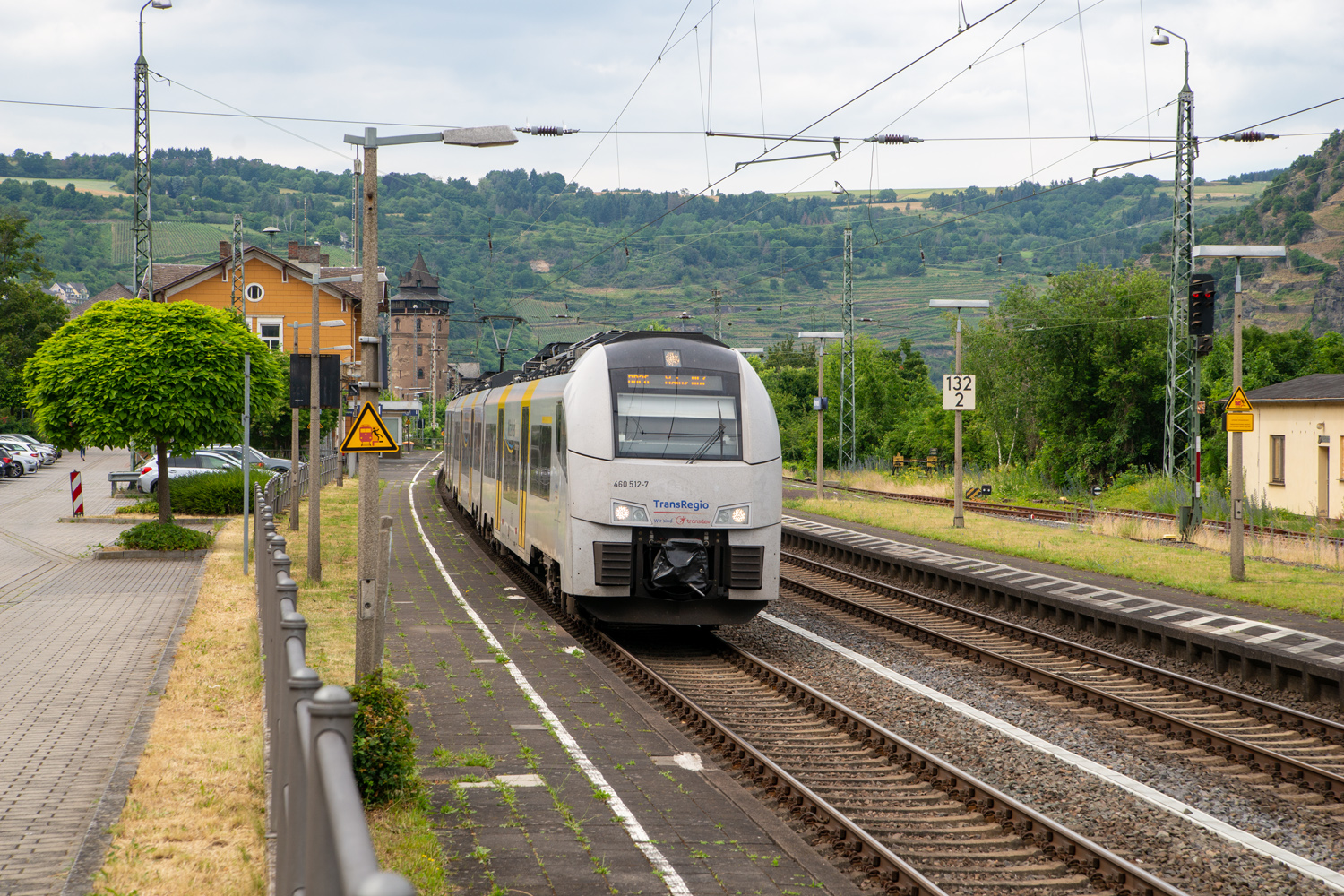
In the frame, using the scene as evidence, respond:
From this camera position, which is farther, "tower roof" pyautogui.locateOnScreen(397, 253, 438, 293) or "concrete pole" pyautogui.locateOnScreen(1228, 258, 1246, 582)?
"tower roof" pyautogui.locateOnScreen(397, 253, 438, 293)

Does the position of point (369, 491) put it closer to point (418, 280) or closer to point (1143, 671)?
point (1143, 671)

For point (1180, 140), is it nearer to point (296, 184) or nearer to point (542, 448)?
point (542, 448)

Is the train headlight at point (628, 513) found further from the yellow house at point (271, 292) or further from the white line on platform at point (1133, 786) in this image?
the yellow house at point (271, 292)

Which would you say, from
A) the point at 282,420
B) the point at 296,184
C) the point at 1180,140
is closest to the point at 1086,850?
the point at 1180,140

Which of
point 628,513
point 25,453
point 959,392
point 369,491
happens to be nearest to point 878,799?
point 369,491

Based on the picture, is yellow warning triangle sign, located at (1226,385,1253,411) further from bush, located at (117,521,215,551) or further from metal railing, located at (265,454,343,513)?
bush, located at (117,521,215,551)

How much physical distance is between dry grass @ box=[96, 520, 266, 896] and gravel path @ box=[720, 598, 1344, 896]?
5.26 meters

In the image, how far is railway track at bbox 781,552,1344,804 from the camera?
31.9ft

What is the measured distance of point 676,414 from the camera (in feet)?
45.5

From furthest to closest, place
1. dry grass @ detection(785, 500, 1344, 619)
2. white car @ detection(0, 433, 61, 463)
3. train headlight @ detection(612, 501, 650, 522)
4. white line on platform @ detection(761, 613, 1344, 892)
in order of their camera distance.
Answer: white car @ detection(0, 433, 61, 463), dry grass @ detection(785, 500, 1344, 619), train headlight @ detection(612, 501, 650, 522), white line on platform @ detection(761, 613, 1344, 892)

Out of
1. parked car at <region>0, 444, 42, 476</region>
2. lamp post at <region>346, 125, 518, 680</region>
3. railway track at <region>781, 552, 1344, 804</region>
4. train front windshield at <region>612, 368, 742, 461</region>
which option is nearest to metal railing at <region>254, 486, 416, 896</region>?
lamp post at <region>346, 125, 518, 680</region>

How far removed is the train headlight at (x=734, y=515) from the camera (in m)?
13.4

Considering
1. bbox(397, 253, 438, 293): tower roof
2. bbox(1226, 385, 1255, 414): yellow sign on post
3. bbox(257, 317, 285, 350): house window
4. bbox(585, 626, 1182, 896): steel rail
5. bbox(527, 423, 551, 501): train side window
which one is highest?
bbox(397, 253, 438, 293): tower roof

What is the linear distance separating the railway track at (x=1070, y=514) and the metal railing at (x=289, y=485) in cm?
1838
